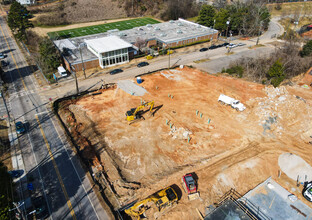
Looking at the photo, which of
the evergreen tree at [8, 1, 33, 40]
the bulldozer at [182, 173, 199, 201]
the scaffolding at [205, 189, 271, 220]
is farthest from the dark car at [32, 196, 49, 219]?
the evergreen tree at [8, 1, 33, 40]

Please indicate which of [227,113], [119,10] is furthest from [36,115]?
[119,10]

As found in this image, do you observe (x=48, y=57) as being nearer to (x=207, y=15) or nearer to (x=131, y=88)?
(x=131, y=88)

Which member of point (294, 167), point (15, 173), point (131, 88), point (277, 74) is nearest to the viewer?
point (15, 173)

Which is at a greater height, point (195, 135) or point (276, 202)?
point (195, 135)

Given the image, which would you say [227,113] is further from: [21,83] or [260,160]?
[21,83]

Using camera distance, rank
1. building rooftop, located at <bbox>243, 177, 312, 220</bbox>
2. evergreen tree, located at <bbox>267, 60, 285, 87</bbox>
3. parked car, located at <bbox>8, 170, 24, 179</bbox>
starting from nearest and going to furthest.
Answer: building rooftop, located at <bbox>243, 177, 312, 220</bbox>, parked car, located at <bbox>8, 170, 24, 179</bbox>, evergreen tree, located at <bbox>267, 60, 285, 87</bbox>

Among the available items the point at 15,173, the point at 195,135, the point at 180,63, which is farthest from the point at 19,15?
the point at 195,135

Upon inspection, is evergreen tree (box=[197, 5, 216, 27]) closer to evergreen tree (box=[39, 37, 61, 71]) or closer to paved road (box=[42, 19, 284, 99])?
paved road (box=[42, 19, 284, 99])
